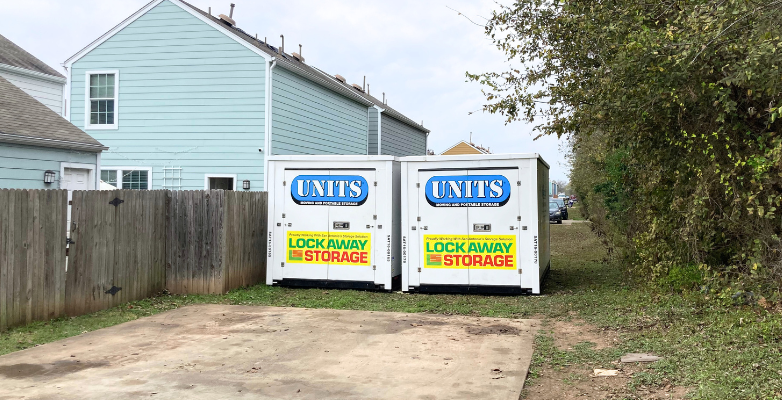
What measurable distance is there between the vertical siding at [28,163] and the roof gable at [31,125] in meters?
0.24

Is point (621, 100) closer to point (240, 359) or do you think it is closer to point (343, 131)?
point (240, 359)

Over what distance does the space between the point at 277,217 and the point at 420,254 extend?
9.07ft

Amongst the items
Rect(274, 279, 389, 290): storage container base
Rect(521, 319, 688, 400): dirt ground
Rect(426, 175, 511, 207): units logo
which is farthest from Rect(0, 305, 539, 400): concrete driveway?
Rect(426, 175, 511, 207): units logo

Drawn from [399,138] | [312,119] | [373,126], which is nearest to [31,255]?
[312,119]

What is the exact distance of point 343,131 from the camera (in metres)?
22.4

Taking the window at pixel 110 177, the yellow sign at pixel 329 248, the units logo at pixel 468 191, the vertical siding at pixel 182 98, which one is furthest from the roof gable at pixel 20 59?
the units logo at pixel 468 191

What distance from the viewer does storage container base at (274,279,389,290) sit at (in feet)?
37.5

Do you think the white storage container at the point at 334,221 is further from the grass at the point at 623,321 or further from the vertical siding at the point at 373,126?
the vertical siding at the point at 373,126

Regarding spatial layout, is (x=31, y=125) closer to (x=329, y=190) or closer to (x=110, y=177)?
(x=110, y=177)

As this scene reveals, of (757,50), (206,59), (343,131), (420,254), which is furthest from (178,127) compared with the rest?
(757,50)

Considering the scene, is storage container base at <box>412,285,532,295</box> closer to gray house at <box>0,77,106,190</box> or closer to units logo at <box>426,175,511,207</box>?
units logo at <box>426,175,511,207</box>

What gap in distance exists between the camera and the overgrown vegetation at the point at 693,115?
6656mm

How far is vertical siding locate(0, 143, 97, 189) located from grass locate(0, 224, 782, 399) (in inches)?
177

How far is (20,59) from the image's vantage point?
22906 mm
